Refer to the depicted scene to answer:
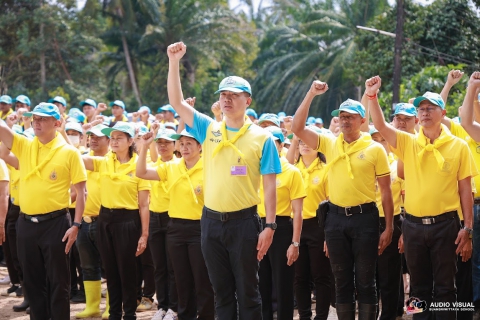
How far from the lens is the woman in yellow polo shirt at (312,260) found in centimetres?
834

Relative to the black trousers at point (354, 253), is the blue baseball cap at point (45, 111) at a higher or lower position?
higher

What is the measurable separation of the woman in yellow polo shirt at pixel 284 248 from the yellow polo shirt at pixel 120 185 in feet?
5.59

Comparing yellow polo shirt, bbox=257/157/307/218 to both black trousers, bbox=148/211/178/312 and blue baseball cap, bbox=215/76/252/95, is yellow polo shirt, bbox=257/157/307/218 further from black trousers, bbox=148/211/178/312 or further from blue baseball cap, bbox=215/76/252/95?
blue baseball cap, bbox=215/76/252/95

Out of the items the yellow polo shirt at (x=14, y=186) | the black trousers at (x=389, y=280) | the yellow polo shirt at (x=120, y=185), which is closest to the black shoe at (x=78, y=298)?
the yellow polo shirt at (x=14, y=186)

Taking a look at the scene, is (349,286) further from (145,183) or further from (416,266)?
(145,183)

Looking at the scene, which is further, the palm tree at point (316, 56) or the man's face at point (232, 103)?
the palm tree at point (316, 56)

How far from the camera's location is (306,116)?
716 centimetres

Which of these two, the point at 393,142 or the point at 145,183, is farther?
the point at 145,183

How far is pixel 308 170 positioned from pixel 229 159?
2539mm

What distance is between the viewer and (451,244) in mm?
7086

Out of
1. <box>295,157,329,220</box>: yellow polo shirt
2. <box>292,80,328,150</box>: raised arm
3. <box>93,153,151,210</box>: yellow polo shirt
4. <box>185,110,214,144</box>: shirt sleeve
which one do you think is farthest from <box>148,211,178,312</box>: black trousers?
<box>185,110,214,144</box>: shirt sleeve

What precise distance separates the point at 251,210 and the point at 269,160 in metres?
0.45

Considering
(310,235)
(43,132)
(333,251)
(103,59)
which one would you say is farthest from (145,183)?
(103,59)

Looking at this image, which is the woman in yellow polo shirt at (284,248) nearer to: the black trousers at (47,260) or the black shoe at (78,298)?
the black trousers at (47,260)
